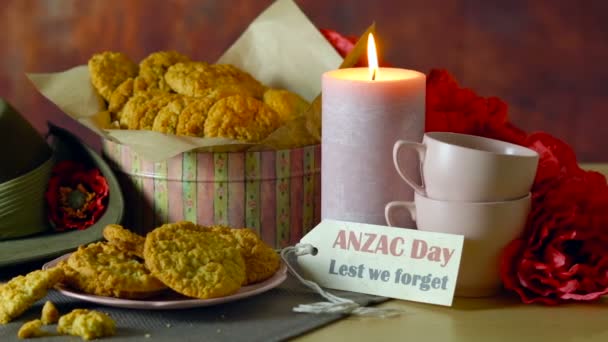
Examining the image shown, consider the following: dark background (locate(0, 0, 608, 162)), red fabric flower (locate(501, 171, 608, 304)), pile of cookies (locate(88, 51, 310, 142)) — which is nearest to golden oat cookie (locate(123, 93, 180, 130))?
pile of cookies (locate(88, 51, 310, 142))

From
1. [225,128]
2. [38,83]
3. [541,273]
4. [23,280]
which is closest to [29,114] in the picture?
[38,83]

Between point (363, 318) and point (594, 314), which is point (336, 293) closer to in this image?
point (363, 318)

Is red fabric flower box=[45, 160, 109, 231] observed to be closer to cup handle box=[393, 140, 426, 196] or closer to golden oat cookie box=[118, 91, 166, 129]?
golden oat cookie box=[118, 91, 166, 129]

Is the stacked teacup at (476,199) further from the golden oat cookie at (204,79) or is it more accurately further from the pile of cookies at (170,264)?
the golden oat cookie at (204,79)

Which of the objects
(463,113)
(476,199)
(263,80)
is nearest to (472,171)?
(476,199)

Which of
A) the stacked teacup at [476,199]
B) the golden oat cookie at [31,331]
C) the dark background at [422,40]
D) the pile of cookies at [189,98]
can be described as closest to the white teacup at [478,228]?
the stacked teacup at [476,199]
